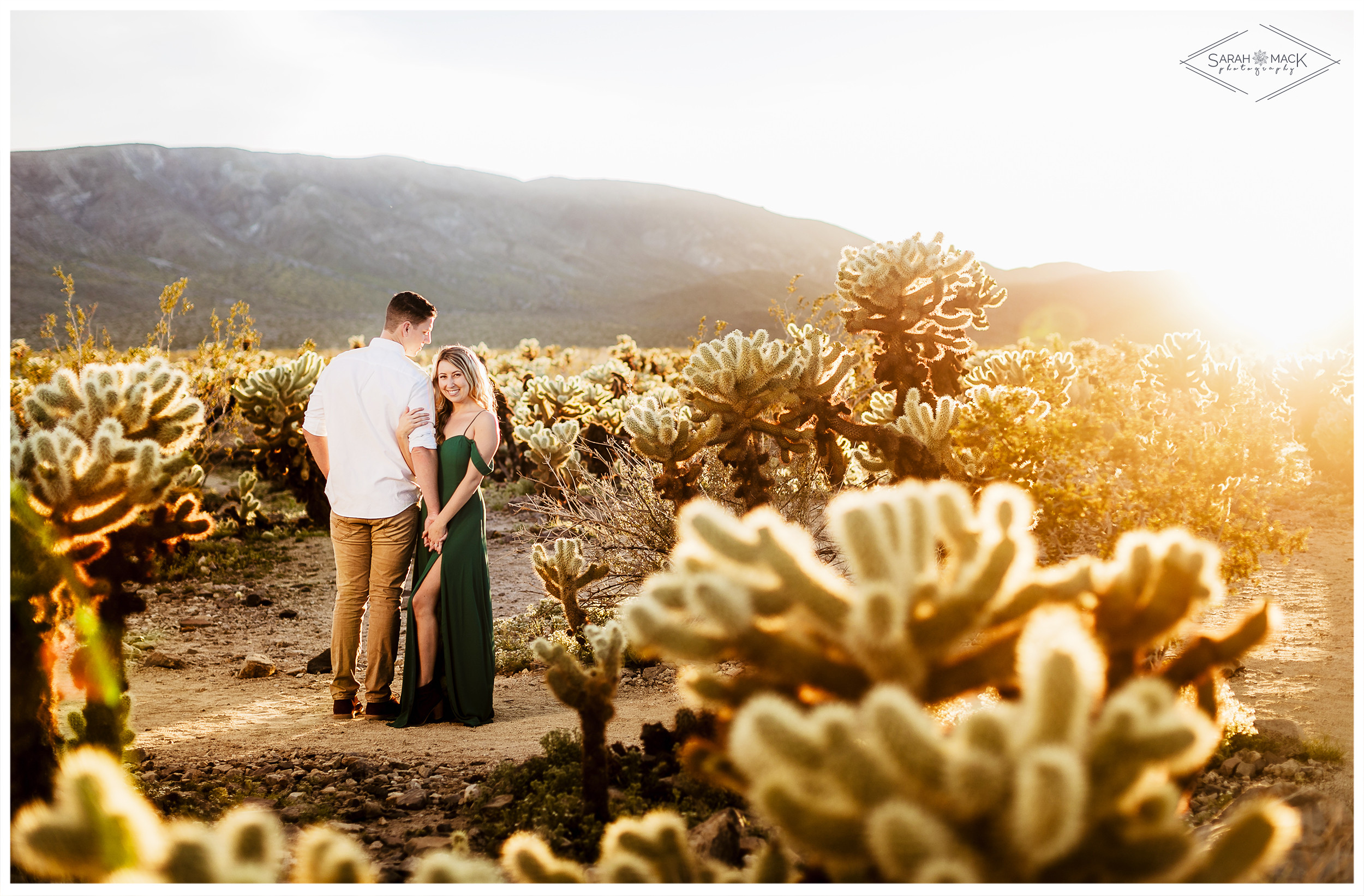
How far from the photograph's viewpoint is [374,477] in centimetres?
425

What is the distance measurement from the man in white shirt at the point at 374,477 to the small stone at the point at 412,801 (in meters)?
1.16

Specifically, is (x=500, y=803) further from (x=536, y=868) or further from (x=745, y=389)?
(x=745, y=389)

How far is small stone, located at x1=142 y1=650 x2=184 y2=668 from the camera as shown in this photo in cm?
567

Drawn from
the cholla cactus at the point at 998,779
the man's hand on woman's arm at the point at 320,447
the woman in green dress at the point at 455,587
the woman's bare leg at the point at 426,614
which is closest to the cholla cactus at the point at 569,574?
A: the woman in green dress at the point at 455,587

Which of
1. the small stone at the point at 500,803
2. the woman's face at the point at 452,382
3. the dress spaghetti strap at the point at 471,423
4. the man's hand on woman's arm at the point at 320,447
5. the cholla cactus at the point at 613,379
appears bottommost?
the small stone at the point at 500,803

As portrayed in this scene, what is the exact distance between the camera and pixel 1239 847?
1.33 m

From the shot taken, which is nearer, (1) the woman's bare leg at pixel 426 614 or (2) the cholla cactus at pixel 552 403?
(1) the woman's bare leg at pixel 426 614

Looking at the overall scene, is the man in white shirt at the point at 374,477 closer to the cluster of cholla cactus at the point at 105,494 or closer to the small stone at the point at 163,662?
the cluster of cholla cactus at the point at 105,494

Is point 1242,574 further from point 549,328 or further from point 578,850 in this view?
point 549,328

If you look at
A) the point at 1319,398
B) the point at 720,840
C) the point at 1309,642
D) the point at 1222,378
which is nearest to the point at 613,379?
the point at 1222,378

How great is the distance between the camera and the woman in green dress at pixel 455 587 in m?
4.36

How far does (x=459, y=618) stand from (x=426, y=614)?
179 mm

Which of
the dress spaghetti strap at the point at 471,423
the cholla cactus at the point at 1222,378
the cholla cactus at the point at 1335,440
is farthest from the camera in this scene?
the cholla cactus at the point at 1335,440

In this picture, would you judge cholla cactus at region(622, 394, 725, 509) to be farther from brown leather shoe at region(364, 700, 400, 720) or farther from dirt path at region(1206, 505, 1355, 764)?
dirt path at region(1206, 505, 1355, 764)
